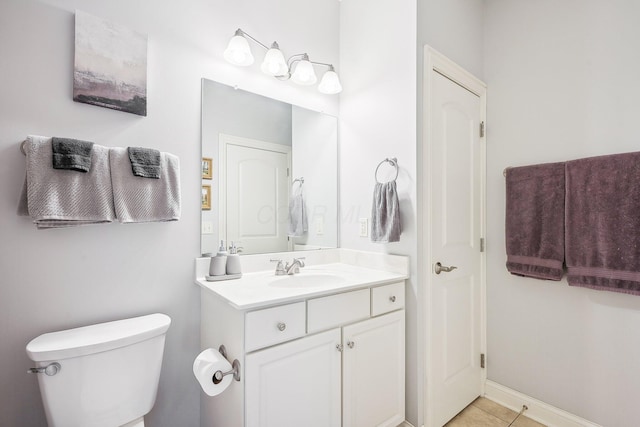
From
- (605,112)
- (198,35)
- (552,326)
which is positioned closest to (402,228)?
(552,326)

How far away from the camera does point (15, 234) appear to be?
108cm

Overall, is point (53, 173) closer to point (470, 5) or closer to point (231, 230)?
point (231, 230)

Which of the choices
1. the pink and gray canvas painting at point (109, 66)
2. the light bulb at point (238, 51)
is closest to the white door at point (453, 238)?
the light bulb at point (238, 51)

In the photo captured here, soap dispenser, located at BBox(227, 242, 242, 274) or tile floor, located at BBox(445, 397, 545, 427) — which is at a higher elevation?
soap dispenser, located at BBox(227, 242, 242, 274)

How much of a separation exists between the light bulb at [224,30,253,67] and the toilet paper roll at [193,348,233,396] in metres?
1.48

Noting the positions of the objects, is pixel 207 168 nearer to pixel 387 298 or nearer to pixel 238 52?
pixel 238 52

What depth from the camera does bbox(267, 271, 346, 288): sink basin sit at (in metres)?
1.55

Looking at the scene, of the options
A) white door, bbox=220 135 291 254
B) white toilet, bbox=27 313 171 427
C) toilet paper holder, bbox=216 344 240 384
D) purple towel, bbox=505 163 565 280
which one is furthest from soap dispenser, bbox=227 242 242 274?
purple towel, bbox=505 163 565 280

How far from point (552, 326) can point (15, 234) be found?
2719 mm

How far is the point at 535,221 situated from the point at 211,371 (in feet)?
6.22

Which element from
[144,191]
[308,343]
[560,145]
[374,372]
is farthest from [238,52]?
[560,145]

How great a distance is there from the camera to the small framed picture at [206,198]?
4.92 ft

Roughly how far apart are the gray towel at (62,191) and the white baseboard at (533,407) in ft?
8.21

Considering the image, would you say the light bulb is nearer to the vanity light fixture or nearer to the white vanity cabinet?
the vanity light fixture
